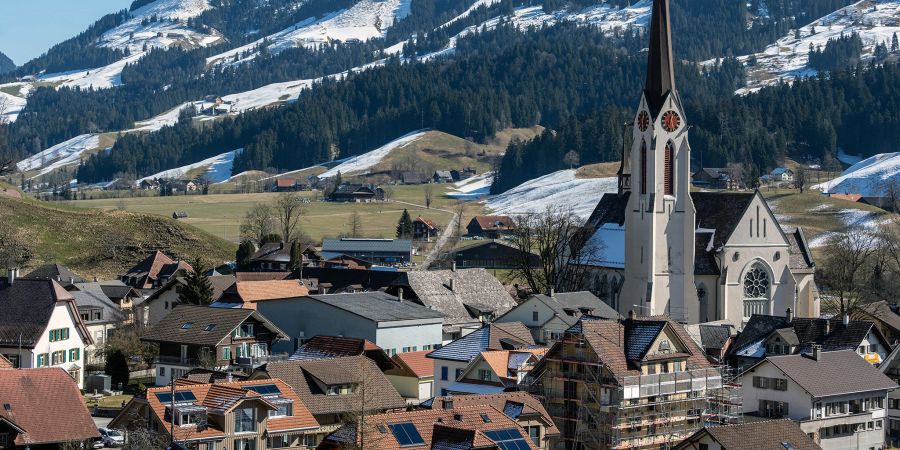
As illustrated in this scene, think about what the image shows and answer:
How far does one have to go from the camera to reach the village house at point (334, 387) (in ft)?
167

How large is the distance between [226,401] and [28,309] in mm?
23318

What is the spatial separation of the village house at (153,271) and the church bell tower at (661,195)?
102ft

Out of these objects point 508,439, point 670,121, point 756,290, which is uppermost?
point 670,121

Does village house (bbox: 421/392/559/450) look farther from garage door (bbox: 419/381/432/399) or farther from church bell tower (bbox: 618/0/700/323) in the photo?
church bell tower (bbox: 618/0/700/323)

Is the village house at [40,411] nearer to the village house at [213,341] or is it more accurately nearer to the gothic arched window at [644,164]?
the village house at [213,341]

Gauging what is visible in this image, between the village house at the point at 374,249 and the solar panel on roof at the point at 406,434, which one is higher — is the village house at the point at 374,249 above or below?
above

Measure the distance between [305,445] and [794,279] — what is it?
1838 inches

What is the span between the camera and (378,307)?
74188 mm

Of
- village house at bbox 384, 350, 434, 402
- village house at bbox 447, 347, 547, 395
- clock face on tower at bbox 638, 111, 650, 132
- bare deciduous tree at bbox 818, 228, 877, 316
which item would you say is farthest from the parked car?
bare deciduous tree at bbox 818, 228, 877, 316

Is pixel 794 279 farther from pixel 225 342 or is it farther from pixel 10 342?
pixel 10 342

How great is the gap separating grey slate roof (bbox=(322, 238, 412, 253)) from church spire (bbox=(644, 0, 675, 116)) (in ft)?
162

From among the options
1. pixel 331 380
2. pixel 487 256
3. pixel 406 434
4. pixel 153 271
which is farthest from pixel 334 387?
pixel 487 256

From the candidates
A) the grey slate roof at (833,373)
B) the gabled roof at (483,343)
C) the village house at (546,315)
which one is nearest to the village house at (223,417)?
the gabled roof at (483,343)

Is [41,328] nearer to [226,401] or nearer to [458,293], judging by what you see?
[226,401]
